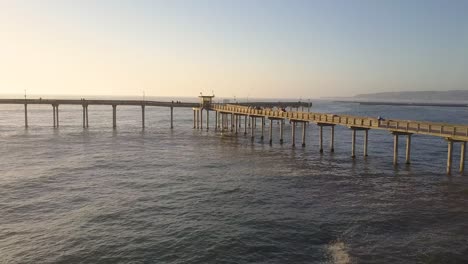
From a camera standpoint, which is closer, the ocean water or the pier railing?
the ocean water

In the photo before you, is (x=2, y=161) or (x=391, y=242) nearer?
(x=391, y=242)

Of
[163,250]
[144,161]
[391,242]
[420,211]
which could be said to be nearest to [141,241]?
[163,250]

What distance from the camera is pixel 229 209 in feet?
84.4

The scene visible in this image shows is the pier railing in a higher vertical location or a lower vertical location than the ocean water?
higher

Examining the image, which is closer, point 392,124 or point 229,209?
point 229,209

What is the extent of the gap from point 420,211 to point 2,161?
127 ft

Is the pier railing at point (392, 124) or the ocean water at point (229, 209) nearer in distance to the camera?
the ocean water at point (229, 209)

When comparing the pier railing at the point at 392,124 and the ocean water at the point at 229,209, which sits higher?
the pier railing at the point at 392,124

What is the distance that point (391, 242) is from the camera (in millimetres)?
20203

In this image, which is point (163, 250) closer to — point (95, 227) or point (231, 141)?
point (95, 227)

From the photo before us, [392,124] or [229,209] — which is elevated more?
[392,124]

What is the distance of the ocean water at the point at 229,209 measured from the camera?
19.1 metres

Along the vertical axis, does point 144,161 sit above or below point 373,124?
below

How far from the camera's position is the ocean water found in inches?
753
